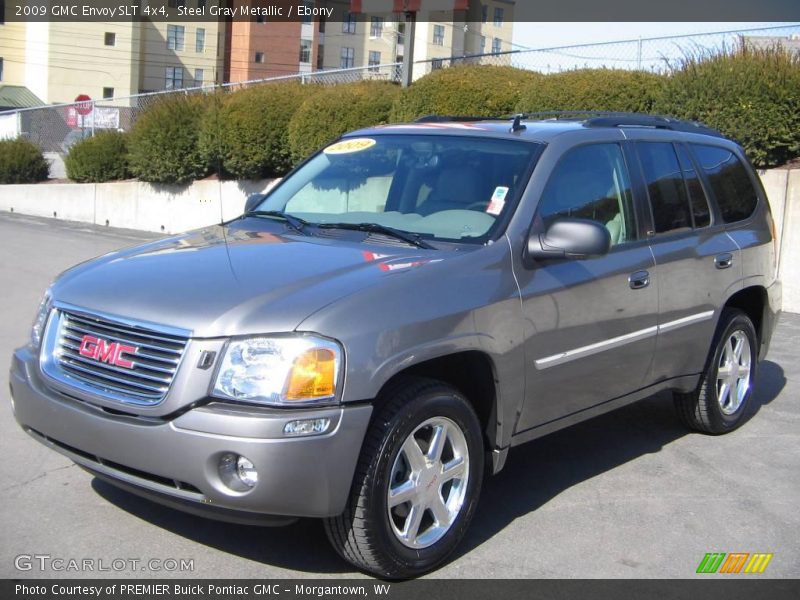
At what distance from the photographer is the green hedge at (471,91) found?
14344mm

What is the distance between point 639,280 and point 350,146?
183cm

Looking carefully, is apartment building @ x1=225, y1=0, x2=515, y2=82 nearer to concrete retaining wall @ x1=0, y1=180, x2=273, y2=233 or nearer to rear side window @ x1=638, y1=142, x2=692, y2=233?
concrete retaining wall @ x1=0, y1=180, x2=273, y2=233

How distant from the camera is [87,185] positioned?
22828 millimetres

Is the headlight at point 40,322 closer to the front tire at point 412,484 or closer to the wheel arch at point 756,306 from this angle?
the front tire at point 412,484

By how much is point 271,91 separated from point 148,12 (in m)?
56.9

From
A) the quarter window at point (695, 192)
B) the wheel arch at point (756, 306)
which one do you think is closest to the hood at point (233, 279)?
the quarter window at point (695, 192)

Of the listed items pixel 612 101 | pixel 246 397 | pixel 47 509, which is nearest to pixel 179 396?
pixel 246 397

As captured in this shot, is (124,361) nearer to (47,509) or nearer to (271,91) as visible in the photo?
(47,509)

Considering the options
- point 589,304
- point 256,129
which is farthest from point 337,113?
point 589,304

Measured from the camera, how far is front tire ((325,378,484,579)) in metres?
3.85

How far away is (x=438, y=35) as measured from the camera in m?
68.8

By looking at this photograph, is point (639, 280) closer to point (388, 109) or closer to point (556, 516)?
point (556, 516)

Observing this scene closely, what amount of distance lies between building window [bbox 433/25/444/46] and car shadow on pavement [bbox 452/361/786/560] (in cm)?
6184

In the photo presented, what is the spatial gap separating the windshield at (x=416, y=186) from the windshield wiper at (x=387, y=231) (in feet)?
0.10
